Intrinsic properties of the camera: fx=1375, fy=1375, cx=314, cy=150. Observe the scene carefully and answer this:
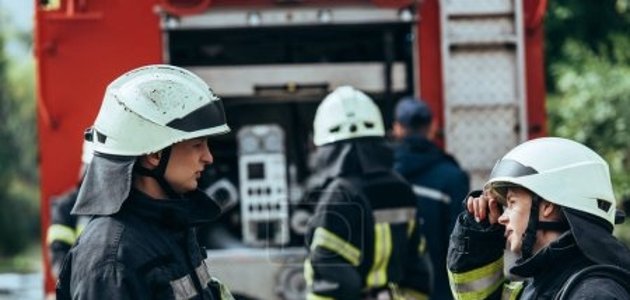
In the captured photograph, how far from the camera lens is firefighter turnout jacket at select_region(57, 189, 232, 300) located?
3254 mm

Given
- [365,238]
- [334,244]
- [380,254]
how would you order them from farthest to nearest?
[380,254] < [365,238] < [334,244]

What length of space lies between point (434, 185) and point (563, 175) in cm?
301

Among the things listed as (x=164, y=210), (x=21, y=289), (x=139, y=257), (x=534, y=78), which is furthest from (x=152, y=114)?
(x=21, y=289)

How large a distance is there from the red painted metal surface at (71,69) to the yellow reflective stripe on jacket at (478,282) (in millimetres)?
3325

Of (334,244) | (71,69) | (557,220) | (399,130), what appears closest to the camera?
(557,220)

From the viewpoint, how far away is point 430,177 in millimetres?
6445

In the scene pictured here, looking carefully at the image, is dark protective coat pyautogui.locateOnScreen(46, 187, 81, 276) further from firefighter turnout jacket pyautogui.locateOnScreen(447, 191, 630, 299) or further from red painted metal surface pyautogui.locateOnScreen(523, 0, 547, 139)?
firefighter turnout jacket pyautogui.locateOnScreen(447, 191, 630, 299)

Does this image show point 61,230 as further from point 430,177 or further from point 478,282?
point 478,282

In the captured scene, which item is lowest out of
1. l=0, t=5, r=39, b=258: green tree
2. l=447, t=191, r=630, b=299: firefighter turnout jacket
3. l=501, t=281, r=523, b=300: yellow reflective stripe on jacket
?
l=0, t=5, r=39, b=258: green tree

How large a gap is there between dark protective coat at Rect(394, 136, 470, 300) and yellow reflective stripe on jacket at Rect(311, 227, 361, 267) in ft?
3.65

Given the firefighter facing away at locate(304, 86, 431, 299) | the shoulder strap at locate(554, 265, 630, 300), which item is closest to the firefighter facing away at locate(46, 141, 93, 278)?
the firefighter facing away at locate(304, 86, 431, 299)

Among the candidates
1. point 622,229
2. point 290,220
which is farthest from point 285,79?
point 622,229

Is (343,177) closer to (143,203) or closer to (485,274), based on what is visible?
(485,274)

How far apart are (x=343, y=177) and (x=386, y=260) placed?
0.39m
